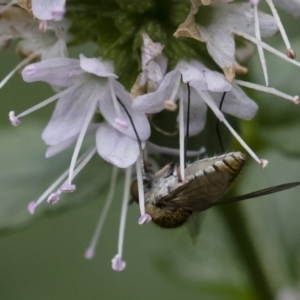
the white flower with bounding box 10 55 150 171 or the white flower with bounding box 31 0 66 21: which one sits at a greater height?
the white flower with bounding box 31 0 66 21

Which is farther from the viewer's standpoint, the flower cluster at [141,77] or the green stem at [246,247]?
the green stem at [246,247]

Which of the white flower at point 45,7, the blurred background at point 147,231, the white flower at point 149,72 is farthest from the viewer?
the blurred background at point 147,231

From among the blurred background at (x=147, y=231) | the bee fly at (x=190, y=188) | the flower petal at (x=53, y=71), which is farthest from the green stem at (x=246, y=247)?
the flower petal at (x=53, y=71)

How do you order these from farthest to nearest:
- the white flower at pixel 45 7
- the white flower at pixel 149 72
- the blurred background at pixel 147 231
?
the blurred background at pixel 147 231 → the white flower at pixel 149 72 → the white flower at pixel 45 7

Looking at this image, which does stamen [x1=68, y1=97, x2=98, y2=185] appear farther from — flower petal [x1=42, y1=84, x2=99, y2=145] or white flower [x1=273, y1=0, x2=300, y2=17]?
white flower [x1=273, y1=0, x2=300, y2=17]

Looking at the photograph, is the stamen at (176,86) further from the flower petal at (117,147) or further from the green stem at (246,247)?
the green stem at (246,247)

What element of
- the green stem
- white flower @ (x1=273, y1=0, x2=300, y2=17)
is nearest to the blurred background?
the green stem

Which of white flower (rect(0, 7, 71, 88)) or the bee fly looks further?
white flower (rect(0, 7, 71, 88))

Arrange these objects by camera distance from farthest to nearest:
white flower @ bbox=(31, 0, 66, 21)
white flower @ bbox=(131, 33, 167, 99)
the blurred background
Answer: the blurred background → white flower @ bbox=(131, 33, 167, 99) → white flower @ bbox=(31, 0, 66, 21)
